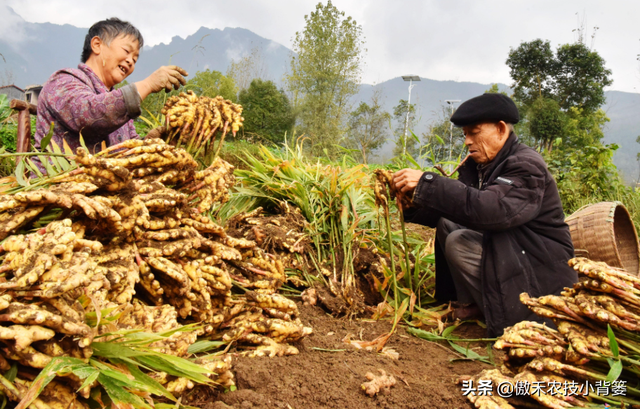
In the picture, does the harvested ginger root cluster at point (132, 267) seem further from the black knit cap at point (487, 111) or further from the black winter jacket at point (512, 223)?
the black knit cap at point (487, 111)

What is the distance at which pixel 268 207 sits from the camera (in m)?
3.58

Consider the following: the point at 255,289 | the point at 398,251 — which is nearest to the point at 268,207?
the point at 398,251

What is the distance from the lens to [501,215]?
238cm

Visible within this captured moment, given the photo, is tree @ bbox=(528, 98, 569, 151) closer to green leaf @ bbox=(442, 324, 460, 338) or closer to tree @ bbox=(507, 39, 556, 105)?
tree @ bbox=(507, 39, 556, 105)

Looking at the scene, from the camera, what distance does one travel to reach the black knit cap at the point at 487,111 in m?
2.60

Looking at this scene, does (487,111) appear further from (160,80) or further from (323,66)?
(323,66)

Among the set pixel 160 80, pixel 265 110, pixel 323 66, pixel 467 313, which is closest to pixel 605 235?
pixel 467 313

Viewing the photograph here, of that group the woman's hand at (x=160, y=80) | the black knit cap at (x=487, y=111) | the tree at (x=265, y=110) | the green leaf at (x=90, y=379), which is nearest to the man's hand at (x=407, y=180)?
the black knit cap at (x=487, y=111)

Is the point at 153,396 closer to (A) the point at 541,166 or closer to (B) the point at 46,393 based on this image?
(B) the point at 46,393

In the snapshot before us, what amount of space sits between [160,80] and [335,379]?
1.97 m

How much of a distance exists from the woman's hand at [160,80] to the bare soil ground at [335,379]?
1.68 metres

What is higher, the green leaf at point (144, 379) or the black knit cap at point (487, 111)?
the black knit cap at point (487, 111)

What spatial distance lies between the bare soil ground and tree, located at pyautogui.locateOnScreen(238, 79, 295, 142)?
1583 cm

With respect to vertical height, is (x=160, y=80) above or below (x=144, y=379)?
above
